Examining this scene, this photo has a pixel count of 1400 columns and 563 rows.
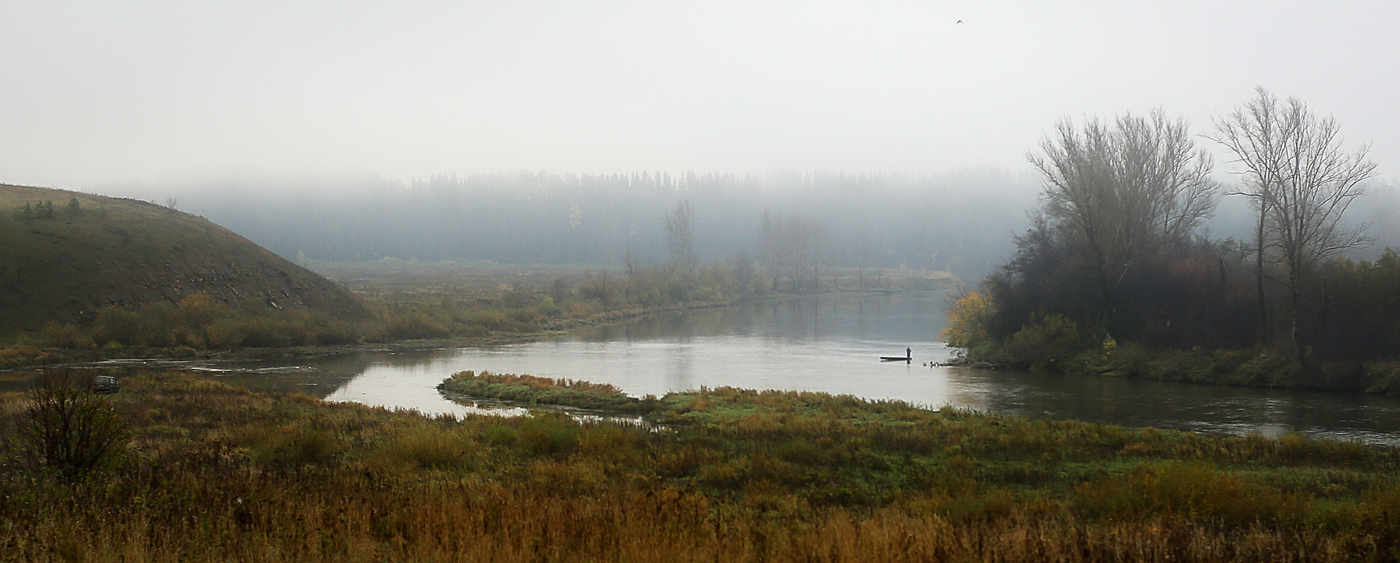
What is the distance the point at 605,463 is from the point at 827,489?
3.89m

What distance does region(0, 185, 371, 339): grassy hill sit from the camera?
44.0 metres

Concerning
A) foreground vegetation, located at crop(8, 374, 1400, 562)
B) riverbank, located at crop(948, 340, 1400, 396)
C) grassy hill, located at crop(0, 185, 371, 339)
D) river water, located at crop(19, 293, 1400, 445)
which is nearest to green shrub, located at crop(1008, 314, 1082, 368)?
riverbank, located at crop(948, 340, 1400, 396)

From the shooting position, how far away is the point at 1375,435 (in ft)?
72.2

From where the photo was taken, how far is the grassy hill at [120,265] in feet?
144

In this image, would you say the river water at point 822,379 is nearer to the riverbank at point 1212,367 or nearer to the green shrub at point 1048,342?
the riverbank at point 1212,367

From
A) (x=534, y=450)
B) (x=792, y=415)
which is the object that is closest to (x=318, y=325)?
(x=792, y=415)

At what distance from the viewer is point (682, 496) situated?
944cm

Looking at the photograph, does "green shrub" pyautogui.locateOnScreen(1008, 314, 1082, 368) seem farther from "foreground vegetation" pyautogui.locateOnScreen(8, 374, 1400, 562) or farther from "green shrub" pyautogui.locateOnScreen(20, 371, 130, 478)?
"green shrub" pyautogui.locateOnScreen(20, 371, 130, 478)

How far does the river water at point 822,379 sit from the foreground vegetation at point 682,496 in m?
8.93

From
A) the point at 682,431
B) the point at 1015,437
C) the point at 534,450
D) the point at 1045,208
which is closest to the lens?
the point at 534,450

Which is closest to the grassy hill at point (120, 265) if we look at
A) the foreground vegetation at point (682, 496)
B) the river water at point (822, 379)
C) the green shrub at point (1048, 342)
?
the river water at point (822, 379)

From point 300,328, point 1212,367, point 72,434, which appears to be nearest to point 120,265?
point 300,328

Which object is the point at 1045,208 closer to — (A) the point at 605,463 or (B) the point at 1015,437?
(B) the point at 1015,437

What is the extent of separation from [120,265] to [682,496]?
2128 inches
